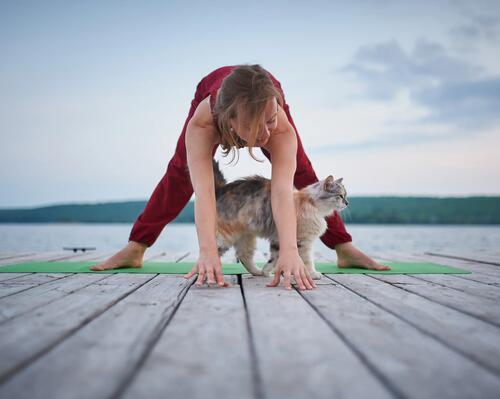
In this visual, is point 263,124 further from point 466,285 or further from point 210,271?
point 466,285

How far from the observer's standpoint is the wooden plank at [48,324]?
99 cm

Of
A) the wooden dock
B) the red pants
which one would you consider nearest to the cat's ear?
the red pants

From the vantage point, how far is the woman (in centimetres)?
212

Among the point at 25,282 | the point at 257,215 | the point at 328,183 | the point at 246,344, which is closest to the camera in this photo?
the point at 246,344

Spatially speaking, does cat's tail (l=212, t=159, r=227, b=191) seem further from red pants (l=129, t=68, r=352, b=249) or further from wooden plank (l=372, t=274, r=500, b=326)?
wooden plank (l=372, t=274, r=500, b=326)

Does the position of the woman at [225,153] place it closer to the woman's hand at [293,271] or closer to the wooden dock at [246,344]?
the woman's hand at [293,271]

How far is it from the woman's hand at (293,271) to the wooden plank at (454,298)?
1.91ft

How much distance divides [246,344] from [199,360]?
0.18 m

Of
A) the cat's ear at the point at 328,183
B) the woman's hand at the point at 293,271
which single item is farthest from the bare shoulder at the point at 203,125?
the cat's ear at the point at 328,183

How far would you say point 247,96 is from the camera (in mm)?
2070

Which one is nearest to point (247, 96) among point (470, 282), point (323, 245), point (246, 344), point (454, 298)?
point (246, 344)

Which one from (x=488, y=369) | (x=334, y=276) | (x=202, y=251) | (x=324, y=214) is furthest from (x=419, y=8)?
(x=488, y=369)

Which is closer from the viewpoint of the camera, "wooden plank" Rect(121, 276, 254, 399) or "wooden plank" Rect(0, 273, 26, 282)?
"wooden plank" Rect(121, 276, 254, 399)

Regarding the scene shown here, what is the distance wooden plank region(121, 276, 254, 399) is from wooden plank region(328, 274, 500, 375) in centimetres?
62
